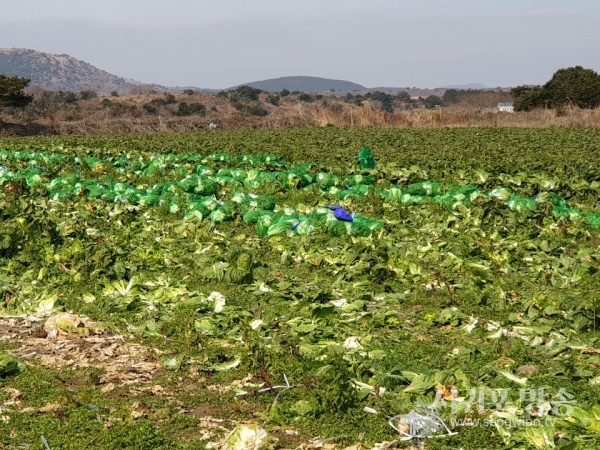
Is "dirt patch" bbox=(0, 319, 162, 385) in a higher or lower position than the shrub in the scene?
lower

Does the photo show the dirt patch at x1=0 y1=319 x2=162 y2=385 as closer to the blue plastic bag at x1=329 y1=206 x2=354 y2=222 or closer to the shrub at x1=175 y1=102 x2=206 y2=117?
the blue plastic bag at x1=329 y1=206 x2=354 y2=222

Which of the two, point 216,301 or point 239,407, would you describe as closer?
point 239,407

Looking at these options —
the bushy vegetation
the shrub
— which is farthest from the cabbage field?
the shrub

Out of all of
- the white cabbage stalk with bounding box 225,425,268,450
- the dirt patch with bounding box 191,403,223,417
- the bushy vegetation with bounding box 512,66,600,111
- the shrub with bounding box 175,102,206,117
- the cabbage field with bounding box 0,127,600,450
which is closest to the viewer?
the white cabbage stalk with bounding box 225,425,268,450

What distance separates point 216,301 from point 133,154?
14828mm

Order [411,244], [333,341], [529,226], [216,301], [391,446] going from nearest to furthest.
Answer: [391,446] → [333,341] → [216,301] → [411,244] → [529,226]

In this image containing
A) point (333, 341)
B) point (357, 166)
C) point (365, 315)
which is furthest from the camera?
point (357, 166)

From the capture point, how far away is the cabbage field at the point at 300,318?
4.66m

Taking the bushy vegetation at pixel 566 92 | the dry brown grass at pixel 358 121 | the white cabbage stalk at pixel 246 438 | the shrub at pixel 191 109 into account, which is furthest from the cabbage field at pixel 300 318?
the shrub at pixel 191 109

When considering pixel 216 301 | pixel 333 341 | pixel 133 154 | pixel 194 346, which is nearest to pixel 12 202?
pixel 216 301

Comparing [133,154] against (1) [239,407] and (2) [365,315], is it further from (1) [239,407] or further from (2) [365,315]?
(1) [239,407]

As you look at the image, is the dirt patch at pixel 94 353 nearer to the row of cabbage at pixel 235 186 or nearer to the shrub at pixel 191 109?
the row of cabbage at pixel 235 186

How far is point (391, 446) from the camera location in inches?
171

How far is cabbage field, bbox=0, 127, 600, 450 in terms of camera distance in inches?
183
